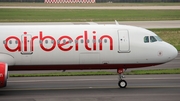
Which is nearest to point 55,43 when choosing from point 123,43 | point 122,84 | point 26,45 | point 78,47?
point 78,47

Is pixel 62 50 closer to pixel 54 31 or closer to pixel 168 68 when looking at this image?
pixel 54 31

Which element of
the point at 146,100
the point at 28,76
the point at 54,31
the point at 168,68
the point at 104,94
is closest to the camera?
the point at 146,100

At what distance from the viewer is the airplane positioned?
22.9 m

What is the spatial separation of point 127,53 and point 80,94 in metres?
3.14

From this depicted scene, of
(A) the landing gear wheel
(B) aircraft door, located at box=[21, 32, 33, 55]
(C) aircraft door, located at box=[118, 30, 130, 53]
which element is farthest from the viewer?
(A) the landing gear wheel

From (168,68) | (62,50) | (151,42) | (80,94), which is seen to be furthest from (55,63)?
(168,68)

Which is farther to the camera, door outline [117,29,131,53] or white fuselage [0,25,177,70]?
door outline [117,29,131,53]

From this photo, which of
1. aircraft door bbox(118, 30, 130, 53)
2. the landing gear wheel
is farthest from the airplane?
the landing gear wheel

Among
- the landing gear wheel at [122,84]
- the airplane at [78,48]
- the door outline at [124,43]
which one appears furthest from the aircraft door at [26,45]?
the landing gear wheel at [122,84]

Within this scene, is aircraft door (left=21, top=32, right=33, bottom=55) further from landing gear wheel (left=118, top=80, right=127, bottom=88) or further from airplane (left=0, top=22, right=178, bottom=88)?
landing gear wheel (left=118, top=80, right=127, bottom=88)

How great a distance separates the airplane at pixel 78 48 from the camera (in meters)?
22.9

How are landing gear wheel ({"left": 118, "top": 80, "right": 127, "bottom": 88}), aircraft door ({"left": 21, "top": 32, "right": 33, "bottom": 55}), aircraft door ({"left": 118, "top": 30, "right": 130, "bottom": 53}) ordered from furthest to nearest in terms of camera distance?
landing gear wheel ({"left": 118, "top": 80, "right": 127, "bottom": 88}) → aircraft door ({"left": 118, "top": 30, "right": 130, "bottom": 53}) → aircraft door ({"left": 21, "top": 32, "right": 33, "bottom": 55})

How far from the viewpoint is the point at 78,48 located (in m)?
23.0

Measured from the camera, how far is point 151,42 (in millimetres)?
23406
